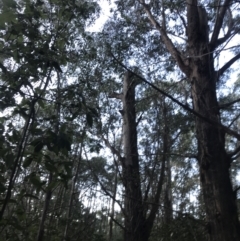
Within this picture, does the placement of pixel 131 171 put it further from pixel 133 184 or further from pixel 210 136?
pixel 210 136

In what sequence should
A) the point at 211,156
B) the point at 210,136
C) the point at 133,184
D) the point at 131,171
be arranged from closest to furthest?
1. the point at 211,156
2. the point at 210,136
3. the point at 133,184
4. the point at 131,171

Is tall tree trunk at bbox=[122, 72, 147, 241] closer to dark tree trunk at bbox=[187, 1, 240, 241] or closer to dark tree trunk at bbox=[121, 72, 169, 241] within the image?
dark tree trunk at bbox=[121, 72, 169, 241]

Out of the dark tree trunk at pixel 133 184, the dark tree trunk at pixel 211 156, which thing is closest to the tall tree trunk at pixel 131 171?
the dark tree trunk at pixel 133 184

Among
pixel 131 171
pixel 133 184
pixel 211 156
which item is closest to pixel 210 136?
pixel 211 156

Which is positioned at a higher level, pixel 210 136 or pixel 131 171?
pixel 131 171

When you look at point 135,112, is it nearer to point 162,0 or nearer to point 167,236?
point 162,0

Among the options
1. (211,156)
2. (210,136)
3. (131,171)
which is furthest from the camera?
(131,171)

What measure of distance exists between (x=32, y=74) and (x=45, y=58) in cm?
13

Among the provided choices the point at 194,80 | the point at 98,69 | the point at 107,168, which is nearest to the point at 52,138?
the point at 194,80

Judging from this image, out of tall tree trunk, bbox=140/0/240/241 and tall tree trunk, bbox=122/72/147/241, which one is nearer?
tall tree trunk, bbox=140/0/240/241

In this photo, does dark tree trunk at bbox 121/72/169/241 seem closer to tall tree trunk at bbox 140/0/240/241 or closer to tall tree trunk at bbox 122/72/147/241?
tall tree trunk at bbox 122/72/147/241

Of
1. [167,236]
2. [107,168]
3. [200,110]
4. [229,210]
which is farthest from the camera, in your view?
[107,168]

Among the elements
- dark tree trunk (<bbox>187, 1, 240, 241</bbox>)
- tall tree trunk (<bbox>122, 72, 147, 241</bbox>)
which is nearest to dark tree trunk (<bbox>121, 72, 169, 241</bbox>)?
tall tree trunk (<bbox>122, 72, 147, 241</bbox>)

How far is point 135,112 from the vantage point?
23.1 ft
